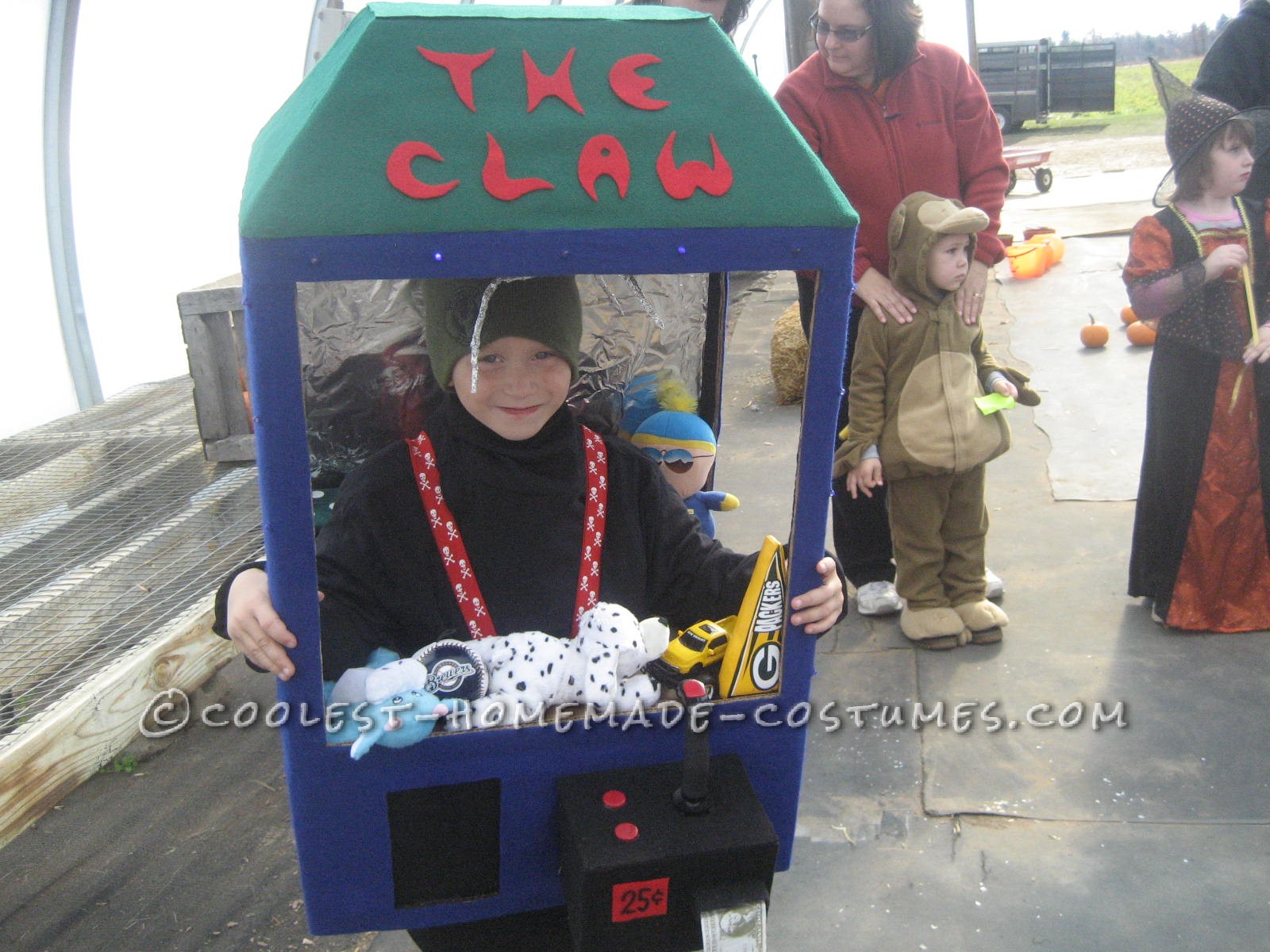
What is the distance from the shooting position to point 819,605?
63.8 inches

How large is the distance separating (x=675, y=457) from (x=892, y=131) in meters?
1.34

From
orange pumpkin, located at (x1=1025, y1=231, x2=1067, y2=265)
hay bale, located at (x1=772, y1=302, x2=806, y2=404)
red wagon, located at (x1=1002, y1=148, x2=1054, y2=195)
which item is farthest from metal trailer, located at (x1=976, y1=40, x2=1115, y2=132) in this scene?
hay bale, located at (x1=772, y1=302, x2=806, y2=404)

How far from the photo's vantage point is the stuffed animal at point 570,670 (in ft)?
5.31

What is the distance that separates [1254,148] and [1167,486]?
3.14 feet

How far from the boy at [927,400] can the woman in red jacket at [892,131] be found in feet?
0.24

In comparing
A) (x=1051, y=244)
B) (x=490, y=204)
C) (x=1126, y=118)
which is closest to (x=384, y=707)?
(x=490, y=204)

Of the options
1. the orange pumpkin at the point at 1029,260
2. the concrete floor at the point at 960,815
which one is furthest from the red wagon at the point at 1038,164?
the concrete floor at the point at 960,815

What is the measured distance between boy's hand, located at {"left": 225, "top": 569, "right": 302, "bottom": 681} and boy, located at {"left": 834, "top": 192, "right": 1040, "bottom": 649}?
2.04 metres

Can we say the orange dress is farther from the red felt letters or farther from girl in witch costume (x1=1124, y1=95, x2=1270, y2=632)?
the red felt letters

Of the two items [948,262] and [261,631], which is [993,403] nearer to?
[948,262]

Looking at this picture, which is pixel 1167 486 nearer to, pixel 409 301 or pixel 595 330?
pixel 595 330

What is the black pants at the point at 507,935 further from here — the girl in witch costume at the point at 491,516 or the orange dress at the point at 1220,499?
the orange dress at the point at 1220,499

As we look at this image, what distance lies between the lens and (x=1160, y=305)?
3.14 meters

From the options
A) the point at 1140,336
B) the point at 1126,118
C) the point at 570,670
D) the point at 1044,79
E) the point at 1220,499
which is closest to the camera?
the point at 570,670
